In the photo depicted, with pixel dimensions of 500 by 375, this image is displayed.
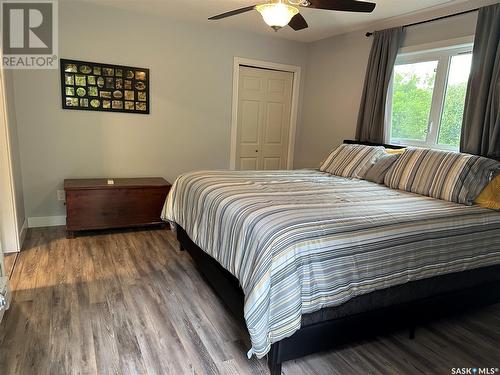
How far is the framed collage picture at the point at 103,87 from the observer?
11.9 feet

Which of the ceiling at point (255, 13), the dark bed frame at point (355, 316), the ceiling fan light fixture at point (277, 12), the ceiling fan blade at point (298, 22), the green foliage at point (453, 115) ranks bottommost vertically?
the dark bed frame at point (355, 316)

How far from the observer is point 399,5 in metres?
3.20

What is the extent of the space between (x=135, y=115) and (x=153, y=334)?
2.70 metres

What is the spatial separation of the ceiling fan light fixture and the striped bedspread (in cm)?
111

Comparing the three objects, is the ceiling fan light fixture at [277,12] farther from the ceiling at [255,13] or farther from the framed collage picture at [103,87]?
the framed collage picture at [103,87]

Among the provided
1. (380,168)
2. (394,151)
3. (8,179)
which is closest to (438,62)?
(394,151)

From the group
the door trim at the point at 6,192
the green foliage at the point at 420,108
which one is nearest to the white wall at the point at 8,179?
the door trim at the point at 6,192

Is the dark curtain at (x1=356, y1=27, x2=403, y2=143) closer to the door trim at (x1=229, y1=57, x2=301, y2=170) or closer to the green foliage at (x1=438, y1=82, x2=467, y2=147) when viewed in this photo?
the green foliage at (x1=438, y1=82, x2=467, y2=147)

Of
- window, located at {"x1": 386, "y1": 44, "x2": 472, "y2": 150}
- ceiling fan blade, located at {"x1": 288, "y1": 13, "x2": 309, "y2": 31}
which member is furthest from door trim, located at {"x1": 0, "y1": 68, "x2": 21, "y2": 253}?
window, located at {"x1": 386, "y1": 44, "x2": 472, "y2": 150}

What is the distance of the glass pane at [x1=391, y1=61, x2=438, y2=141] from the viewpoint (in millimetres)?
3420

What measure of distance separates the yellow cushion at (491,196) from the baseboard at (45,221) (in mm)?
4019

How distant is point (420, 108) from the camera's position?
11.5ft

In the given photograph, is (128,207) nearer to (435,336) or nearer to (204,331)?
(204,331)

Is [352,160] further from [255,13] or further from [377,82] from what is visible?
[255,13]
